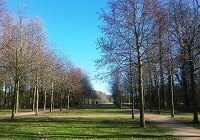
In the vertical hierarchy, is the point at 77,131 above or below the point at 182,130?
above

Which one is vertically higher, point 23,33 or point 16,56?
point 23,33

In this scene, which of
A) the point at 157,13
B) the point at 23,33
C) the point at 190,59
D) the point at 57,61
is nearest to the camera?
the point at 157,13

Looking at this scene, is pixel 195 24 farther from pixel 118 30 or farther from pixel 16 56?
pixel 16 56

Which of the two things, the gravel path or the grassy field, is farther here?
the gravel path

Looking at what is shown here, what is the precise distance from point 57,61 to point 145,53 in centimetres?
2909

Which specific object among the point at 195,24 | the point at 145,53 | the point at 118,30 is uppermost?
the point at 195,24

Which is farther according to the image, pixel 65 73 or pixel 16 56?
pixel 65 73

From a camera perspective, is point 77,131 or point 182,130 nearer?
point 77,131

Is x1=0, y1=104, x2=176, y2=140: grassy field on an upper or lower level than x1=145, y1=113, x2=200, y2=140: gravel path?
upper

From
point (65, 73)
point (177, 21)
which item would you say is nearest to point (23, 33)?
point (177, 21)

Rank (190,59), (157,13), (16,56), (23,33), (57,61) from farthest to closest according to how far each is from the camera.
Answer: (57,61) → (23,33) → (16,56) → (190,59) → (157,13)

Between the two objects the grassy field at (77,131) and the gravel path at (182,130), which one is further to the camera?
the gravel path at (182,130)

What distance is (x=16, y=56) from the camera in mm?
27891

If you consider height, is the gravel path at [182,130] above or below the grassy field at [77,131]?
below
